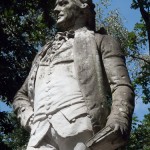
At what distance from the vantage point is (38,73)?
20.5 ft

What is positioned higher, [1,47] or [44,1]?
[44,1]

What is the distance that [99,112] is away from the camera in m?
5.62

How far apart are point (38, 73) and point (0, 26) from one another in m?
10.5

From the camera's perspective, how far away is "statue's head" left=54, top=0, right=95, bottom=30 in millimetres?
6578

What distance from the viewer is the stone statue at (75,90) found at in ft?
18.1

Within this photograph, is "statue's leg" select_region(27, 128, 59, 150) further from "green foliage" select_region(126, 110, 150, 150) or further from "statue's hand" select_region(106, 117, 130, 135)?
"green foliage" select_region(126, 110, 150, 150)

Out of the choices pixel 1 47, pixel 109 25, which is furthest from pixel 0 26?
pixel 109 25

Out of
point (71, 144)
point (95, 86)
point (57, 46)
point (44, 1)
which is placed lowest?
point (71, 144)

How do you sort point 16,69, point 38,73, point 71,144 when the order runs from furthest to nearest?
1. point 16,69
2. point 38,73
3. point 71,144

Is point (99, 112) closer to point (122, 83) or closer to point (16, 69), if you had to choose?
point (122, 83)

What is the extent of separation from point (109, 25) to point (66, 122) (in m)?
14.5

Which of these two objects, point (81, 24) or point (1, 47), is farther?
point (1, 47)

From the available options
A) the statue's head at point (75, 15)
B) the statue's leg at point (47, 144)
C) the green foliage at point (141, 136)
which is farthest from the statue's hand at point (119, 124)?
the green foliage at point (141, 136)

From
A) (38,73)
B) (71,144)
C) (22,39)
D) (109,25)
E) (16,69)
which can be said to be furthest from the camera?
(109,25)
